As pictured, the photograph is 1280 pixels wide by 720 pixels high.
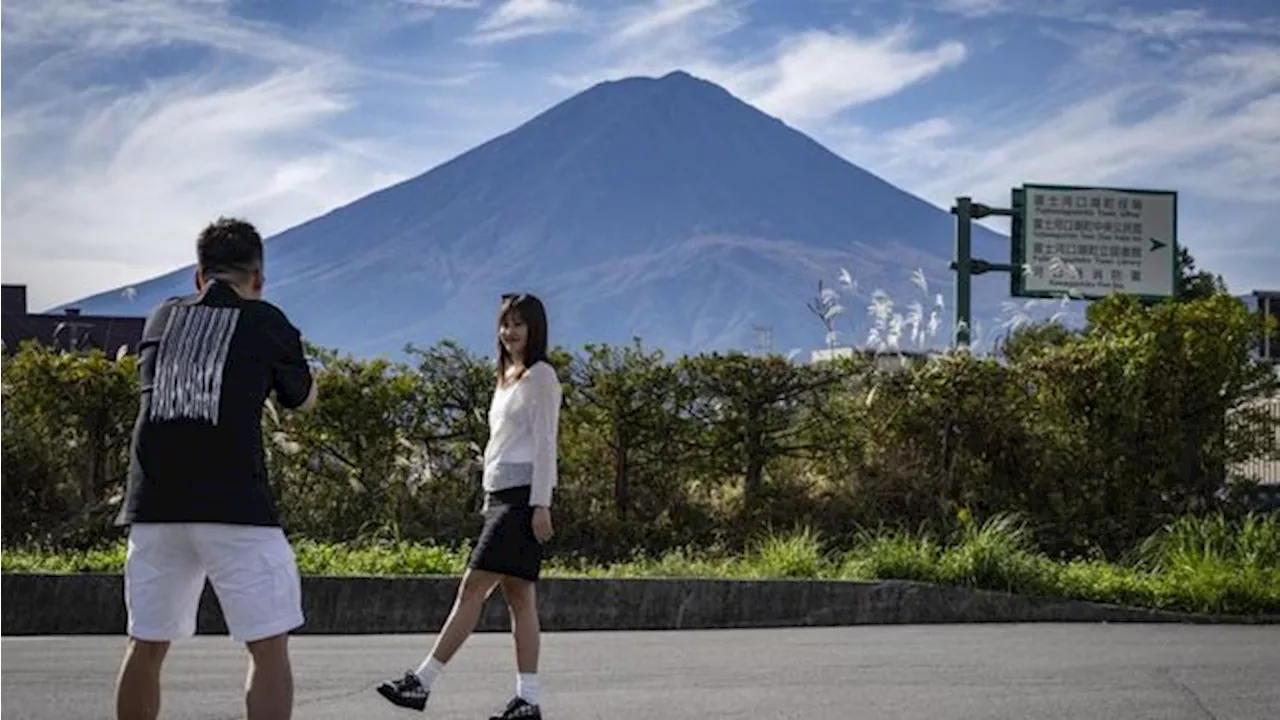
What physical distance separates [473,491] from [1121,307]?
6.23 m

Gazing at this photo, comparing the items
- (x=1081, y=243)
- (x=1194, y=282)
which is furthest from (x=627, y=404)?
(x=1194, y=282)

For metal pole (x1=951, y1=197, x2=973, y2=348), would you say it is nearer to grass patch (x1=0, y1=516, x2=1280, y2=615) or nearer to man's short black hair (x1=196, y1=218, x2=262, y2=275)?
grass patch (x1=0, y1=516, x2=1280, y2=615)

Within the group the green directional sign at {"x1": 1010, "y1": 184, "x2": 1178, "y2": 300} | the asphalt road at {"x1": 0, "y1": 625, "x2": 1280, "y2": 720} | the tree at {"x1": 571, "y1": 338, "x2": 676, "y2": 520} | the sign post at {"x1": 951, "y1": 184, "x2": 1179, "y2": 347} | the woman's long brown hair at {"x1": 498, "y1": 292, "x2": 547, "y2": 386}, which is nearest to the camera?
the woman's long brown hair at {"x1": 498, "y1": 292, "x2": 547, "y2": 386}

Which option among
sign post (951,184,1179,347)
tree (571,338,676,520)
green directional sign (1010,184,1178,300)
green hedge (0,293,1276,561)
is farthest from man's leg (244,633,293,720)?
green directional sign (1010,184,1178,300)

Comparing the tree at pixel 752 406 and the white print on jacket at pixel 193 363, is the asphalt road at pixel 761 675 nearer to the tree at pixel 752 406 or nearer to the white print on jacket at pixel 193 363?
the white print on jacket at pixel 193 363

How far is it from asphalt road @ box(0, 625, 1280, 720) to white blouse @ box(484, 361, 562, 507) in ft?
3.33

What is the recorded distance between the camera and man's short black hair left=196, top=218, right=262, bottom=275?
Answer: 531 centimetres

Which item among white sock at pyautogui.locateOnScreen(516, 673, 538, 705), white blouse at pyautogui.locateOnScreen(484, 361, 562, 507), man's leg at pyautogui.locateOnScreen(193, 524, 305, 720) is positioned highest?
white blouse at pyautogui.locateOnScreen(484, 361, 562, 507)

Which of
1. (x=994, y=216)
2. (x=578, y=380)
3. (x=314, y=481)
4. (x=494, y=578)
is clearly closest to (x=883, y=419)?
(x=578, y=380)

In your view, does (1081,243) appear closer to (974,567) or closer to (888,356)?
(888,356)

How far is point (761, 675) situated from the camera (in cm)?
850

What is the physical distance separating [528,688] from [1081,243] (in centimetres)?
1980

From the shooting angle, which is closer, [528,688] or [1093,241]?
[528,688]

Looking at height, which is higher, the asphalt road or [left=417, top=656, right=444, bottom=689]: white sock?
[left=417, top=656, right=444, bottom=689]: white sock
